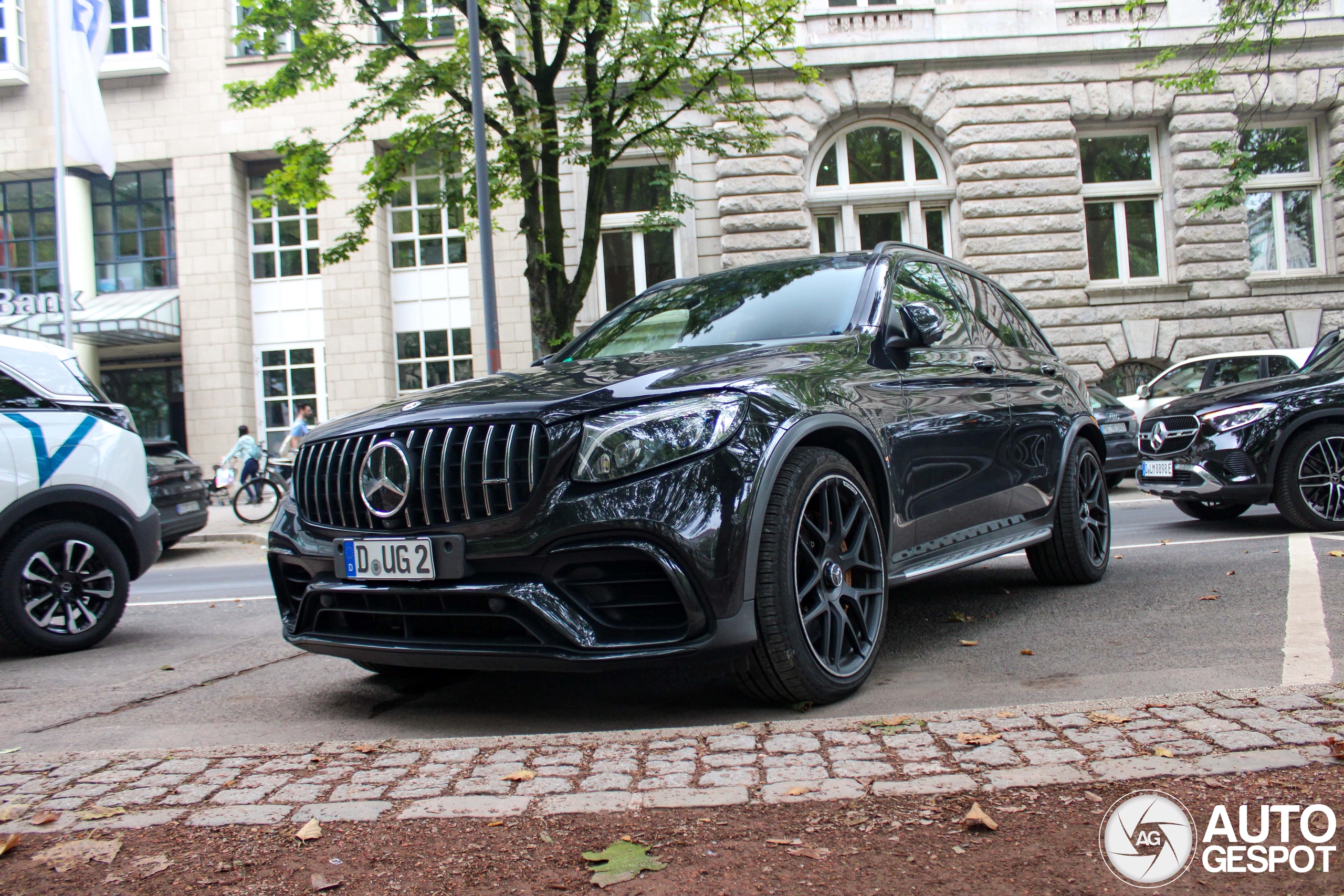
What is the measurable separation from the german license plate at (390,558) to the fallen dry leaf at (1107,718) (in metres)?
1.97

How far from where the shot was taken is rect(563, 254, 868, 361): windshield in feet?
14.5

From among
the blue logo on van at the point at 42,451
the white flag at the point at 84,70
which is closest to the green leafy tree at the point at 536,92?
the white flag at the point at 84,70

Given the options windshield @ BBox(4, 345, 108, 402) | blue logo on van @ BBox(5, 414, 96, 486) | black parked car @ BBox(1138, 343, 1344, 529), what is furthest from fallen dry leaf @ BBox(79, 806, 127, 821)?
black parked car @ BBox(1138, 343, 1344, 529)

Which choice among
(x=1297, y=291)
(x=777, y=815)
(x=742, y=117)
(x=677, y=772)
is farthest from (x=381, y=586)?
(x=1297, y=291)

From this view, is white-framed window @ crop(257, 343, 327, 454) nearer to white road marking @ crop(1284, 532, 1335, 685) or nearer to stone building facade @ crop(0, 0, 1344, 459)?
stone building facade @ crop(0, 0, 1344, 459)

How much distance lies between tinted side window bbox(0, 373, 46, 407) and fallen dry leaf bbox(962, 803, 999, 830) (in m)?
5.50

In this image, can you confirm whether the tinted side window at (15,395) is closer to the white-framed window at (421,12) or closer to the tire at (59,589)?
the tire at (59,589)

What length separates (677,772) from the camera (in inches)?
108

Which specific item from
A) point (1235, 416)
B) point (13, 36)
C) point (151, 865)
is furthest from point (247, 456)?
point (151, 865)

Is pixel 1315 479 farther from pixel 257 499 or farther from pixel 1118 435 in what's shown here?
pixel 257 499

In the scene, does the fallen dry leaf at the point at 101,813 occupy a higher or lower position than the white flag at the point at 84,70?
lower

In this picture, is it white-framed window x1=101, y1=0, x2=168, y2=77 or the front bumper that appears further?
white-framed window x1=101, y1=0, x2=168, y2=77

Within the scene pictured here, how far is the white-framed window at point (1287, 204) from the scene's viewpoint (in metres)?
21.7

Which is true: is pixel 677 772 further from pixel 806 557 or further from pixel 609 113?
pixel 609 113
